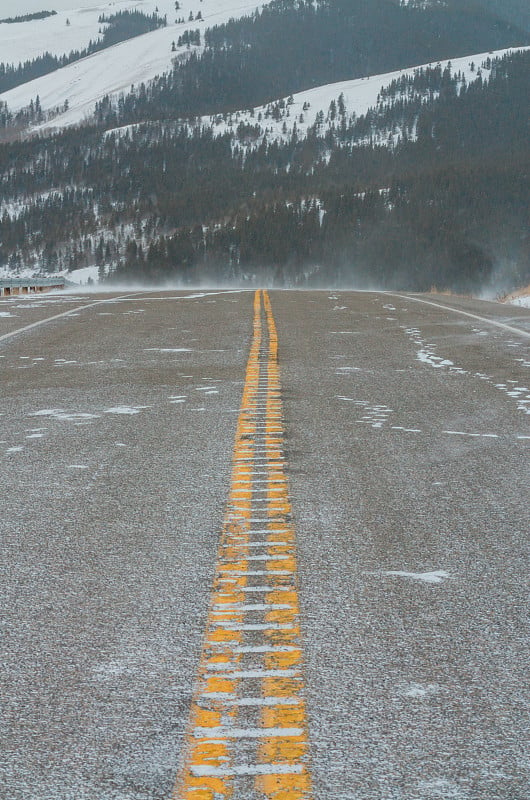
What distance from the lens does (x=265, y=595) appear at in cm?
341

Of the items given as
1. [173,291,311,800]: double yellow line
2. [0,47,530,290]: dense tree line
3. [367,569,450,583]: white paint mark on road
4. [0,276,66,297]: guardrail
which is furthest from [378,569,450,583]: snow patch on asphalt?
[0,47,530,290]: dense tree line

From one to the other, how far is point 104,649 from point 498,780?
122cm

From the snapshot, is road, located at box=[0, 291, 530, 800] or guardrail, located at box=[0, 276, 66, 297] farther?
guardrail, located at box=[0, 276, 66, 297]

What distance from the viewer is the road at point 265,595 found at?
233cm

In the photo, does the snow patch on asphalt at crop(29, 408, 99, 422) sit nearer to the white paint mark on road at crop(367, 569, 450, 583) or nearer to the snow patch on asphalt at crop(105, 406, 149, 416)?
the snow patch on asphalt at crop(105, 406, 149, 416)

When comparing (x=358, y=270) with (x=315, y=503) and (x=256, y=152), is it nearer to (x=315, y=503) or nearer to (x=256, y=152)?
(x=256, y=152)

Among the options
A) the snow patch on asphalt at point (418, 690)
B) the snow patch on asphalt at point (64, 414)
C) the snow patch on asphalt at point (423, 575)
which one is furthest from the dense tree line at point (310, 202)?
the snow patch on asphalt at point (418, 690)

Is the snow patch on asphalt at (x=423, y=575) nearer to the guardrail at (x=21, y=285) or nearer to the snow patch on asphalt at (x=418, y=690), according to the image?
the snow patch on asphalt at (x=418, y=690)

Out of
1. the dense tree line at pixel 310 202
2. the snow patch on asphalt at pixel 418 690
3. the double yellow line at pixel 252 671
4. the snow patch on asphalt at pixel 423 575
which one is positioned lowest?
the snow patch on asphalt at pixel 423 575

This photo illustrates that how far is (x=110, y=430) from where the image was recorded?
664 centimetres

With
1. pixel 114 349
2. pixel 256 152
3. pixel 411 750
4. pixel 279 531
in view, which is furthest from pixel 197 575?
pixel 256 152

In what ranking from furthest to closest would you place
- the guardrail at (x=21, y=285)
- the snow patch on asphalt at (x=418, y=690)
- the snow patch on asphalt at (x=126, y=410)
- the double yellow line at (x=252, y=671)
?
the guardrail at (x=21, y=285)
the snow patch on asphalt at (x=126, y=410)
the snow patch on asphalt at (x=418, y=690)
the double yellow line at (x=252, y=671)

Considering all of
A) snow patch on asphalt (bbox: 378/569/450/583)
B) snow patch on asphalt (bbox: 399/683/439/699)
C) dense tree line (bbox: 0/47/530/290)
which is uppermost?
dense tree line (bbox: 0/47/530/290)

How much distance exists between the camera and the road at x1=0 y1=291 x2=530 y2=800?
2328mm
